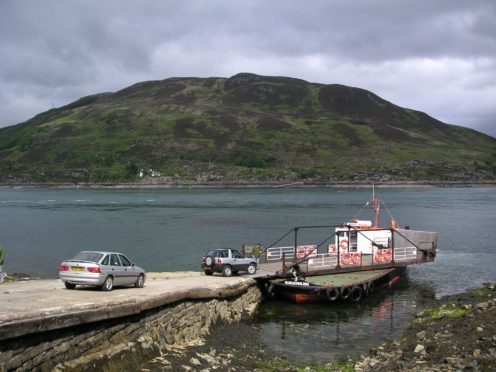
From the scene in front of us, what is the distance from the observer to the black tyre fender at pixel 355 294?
33.8m

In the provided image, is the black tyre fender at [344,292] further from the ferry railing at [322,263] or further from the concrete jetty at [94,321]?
the concrete jetty at [94,321]

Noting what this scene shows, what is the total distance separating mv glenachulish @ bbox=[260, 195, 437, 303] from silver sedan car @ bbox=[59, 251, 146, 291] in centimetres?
1220

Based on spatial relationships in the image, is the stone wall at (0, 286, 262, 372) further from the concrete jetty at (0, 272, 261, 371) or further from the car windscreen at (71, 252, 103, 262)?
the car windscreen at (71, 252, 103, 262)

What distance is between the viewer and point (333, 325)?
28578 mm

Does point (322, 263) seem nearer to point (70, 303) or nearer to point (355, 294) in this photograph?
point (355, 294)

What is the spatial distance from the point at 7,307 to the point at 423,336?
1667cm

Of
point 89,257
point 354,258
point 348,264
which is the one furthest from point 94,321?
point 354,258

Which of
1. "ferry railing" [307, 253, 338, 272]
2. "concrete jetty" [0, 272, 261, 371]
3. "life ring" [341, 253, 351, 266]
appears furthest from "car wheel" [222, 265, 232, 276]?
"life ring" [341, 253, 351, 266]

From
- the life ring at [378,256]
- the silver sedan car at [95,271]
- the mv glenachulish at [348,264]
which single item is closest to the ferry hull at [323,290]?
the mv glenachulish at [348,264]

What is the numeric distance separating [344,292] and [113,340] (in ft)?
63.6

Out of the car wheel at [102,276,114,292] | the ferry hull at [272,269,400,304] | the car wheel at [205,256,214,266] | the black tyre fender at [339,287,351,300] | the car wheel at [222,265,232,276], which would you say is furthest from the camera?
the black tyre fender at [339,287,351,300]

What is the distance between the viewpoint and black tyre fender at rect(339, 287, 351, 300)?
109 ft

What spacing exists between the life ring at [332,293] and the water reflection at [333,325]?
478mm

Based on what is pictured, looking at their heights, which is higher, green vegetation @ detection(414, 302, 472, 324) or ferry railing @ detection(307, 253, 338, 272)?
ferry railing @ detection(307, 253, 338, 272)
